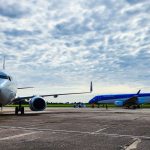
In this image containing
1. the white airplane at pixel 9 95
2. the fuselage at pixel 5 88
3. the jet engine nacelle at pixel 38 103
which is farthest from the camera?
the jet engine nacelle at pixel 38 103

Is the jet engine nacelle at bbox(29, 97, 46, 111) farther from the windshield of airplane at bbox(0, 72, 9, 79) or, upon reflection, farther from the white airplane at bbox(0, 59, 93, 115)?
the windshield of airplane at bbox(0, 72, 9, 79)

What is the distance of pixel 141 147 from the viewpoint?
7566 millimetres

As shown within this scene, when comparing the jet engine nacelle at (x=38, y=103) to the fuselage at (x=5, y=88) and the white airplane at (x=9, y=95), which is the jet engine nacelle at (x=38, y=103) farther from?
the fuselage at (x=5, y=88)

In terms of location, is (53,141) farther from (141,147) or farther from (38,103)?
(38,103)

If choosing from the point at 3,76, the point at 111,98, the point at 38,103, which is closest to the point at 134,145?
the point at 3,76

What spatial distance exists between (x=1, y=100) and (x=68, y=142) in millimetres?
12841

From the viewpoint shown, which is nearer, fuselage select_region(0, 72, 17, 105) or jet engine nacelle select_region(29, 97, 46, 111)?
fuselage select_region(0, 72, 17, 105)

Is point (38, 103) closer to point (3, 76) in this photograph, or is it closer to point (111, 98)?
point (3, 76)

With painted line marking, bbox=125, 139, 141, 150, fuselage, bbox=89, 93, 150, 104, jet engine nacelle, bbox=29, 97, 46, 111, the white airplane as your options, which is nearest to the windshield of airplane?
the white airplane

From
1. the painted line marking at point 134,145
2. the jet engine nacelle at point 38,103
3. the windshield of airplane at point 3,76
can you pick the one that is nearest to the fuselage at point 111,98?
the jet engine nacelle at point 38,103

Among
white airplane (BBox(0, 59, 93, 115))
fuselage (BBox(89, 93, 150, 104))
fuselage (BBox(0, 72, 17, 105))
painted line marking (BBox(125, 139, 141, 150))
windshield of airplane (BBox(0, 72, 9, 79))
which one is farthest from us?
fuselage (BBox(89, 93, 150, 104))

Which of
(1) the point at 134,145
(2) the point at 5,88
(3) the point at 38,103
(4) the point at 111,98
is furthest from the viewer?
(4) the point at 111,98

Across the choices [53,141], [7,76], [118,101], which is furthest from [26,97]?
[118,101]

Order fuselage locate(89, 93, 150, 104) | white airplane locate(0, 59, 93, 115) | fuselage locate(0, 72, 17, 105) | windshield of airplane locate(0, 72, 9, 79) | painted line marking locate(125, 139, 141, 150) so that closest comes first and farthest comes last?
painted line marking locate(125, 139, 141, 150)
fuselage locate(0, 72, 17, 105)
white airplane locate(0, 59, 93, 115)
windshield of airplane locate(0, 72, 9, 79)
fuselage locate(89, 93, 150, 104)
